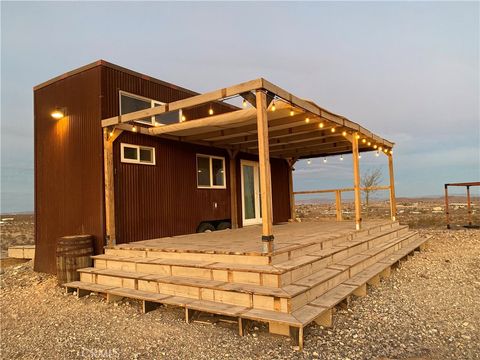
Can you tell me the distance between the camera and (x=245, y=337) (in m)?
3.28

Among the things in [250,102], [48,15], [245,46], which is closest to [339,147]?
[250,102]

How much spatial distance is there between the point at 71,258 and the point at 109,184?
4.75 feet

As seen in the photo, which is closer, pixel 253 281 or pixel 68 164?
pixel 253 281

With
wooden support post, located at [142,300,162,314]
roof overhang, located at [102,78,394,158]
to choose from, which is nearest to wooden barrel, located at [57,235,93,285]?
wooden support post, located at [142,300,162,314]

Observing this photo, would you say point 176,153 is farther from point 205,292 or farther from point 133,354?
point 133,354

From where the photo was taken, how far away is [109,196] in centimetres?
584

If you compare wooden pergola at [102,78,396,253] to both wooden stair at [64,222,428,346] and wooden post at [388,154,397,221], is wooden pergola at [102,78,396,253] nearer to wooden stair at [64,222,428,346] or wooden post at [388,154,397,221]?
wooden post at [388,154,397,221]

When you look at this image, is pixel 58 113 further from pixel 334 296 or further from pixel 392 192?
pixel 392 192

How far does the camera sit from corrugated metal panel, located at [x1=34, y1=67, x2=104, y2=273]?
6.11 metres

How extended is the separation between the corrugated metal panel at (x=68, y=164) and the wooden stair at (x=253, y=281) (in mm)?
1307

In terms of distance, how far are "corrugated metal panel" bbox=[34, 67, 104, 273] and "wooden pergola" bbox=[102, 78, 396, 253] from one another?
45 centimetres

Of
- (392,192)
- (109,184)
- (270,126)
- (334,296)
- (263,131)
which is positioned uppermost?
(270,126)

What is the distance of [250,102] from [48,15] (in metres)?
11.6

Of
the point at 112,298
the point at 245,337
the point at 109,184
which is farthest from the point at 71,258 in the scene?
the point at 245,337
